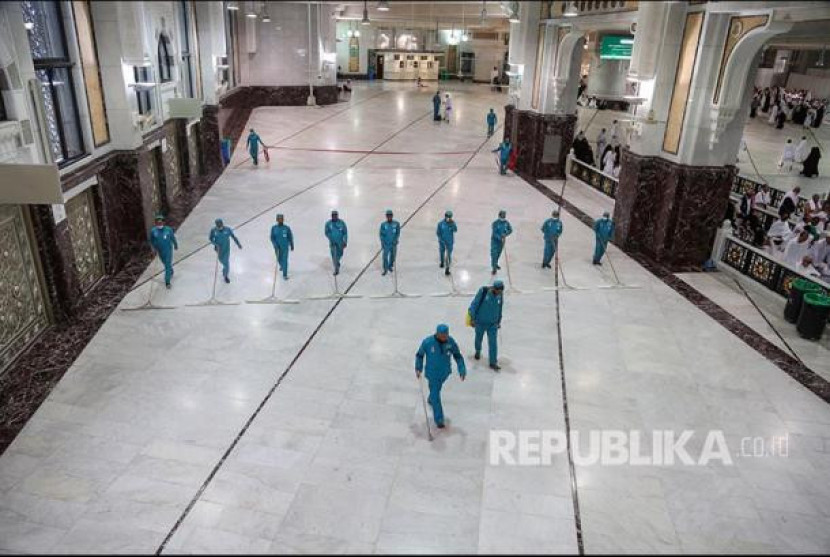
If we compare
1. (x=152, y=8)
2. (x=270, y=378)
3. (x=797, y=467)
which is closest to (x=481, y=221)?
(x=270, y=378)

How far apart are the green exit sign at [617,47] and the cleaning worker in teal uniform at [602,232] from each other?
15.7m

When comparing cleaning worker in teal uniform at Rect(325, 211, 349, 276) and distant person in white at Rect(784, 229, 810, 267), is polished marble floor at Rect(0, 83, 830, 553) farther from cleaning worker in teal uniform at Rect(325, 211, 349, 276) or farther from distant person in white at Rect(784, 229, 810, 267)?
distant person in white at Rect(784, 229, 810, 267)

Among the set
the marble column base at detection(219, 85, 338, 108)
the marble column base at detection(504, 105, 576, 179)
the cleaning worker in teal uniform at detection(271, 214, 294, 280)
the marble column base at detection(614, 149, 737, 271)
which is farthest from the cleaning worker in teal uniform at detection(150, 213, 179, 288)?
the marble column base at detection(219, 85, 338, 108)

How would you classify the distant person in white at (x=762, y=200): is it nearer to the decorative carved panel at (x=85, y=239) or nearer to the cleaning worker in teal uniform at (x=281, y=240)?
the cleaning worker in teal uniform at (x=281, y=240)

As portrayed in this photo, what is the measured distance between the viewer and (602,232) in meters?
10.9

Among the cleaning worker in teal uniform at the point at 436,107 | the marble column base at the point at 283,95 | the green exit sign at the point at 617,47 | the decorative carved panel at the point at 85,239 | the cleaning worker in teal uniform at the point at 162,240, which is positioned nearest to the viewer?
the decorative carved panel at the point at 85,239

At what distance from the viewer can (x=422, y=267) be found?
36.4 ft

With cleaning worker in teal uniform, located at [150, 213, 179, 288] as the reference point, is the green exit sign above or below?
above

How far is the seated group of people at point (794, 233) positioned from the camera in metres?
10.3

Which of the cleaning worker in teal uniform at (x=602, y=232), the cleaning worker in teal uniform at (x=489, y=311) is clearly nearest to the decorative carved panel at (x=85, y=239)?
the cleaning worker in teal uniform at (x=489, y=311)

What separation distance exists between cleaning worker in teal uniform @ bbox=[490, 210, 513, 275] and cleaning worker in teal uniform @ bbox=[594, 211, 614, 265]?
1.79 meters

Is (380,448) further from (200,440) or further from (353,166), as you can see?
(353,166)

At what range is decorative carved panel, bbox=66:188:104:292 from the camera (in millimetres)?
9008

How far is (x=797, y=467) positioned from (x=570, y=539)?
2.96 metres
